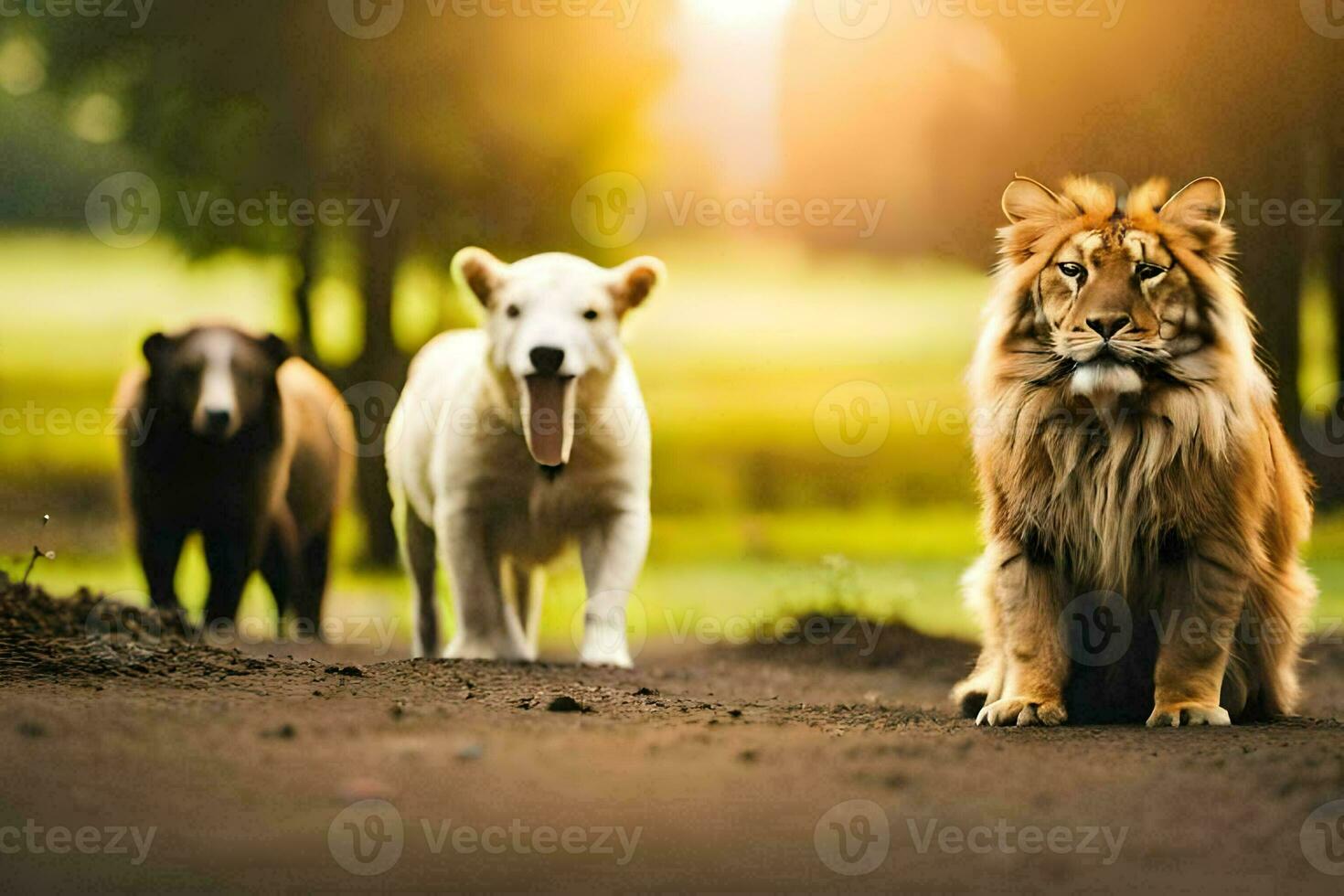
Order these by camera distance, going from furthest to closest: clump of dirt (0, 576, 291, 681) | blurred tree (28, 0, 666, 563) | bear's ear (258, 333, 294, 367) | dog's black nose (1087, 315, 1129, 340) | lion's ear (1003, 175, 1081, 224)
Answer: blurred tree (28, 0, 666, 563) → bear's ear (258, 333, 294, 367) → clump of dirt (0, 576, 291, 681) → lion's ear (1003, 175, 1081, 224) → dog's black nose (1087, 315, 1129, 340)

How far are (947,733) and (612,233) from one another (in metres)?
7.27

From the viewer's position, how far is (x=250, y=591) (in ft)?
31.4

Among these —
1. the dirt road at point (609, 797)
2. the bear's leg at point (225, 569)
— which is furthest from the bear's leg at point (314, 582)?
the dirt road at point (609, 797)

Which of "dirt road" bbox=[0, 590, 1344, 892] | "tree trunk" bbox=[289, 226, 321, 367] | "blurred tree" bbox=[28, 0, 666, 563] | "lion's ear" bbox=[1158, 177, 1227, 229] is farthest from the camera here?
"tree trunk" bbox=[289, 226, 321, 367]

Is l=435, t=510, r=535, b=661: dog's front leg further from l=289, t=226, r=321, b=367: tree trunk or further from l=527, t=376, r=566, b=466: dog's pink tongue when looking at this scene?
l=289, t=226, r=321, b=367: tree trunk

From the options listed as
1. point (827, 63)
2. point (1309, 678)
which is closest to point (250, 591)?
point (827, 63)

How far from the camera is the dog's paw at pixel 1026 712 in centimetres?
471

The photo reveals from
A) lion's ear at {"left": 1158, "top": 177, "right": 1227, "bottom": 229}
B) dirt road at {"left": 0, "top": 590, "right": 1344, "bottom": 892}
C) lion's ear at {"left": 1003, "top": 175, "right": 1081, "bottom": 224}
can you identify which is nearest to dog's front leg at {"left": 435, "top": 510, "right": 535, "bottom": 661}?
dirt road at {"left": 0, "top": 590, "right": 1344, "bottom": 892}

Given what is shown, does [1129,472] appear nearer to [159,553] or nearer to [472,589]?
[472,589]

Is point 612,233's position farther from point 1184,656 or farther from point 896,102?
point 1184,656

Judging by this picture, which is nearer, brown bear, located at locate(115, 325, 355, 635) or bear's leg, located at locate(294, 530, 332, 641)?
brown bear, located at locate(115, 325, 355, 635)

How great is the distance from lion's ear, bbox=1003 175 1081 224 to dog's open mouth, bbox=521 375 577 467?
7.15 feet

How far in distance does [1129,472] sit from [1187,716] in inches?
30.5

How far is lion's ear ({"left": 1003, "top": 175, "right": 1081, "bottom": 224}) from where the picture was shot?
4996mm
